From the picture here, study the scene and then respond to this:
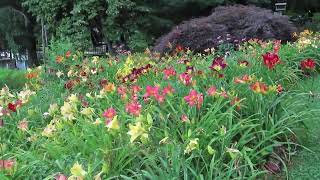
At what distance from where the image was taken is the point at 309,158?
380 cm

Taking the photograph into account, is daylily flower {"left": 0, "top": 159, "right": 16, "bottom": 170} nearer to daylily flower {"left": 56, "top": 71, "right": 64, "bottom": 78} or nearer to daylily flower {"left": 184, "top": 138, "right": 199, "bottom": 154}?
daylily flower {"left": 184, "top": 138, "right": 199, "bottom": 154}

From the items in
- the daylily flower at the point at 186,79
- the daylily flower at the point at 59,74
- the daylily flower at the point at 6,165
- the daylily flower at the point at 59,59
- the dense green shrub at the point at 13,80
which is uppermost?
the daylily flower at the point at 186,79

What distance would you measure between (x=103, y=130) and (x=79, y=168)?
86cm

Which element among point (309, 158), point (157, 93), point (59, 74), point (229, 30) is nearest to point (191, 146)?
point (157, 93)

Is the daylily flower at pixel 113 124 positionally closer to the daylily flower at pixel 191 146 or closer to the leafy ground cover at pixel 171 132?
the leafy ground cover at pixel 171 132

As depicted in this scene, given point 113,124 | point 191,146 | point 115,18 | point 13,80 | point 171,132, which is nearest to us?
point 191,146

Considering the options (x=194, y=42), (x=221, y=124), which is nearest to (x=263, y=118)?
(x=221, y=124)

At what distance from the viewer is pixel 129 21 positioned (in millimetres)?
18328

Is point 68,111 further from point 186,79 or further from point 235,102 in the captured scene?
point 235,102

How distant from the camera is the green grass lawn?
11.7 feet

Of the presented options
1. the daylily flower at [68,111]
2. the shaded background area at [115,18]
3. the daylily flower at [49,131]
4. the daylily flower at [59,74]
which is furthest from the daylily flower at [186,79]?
the shaded background area at [115,18]

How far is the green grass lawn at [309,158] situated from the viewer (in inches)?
140

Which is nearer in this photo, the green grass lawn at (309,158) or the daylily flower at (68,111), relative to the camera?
the green grass lawn at (309,158)

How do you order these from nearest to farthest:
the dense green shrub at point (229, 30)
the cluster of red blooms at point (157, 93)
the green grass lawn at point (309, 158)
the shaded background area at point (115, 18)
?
the green grass lawn at point (309, 158) < the cluster of red blooms at point (157, 93) < the dense green shrub at point (229, 30) < the shaded background area at point (115, 18)
